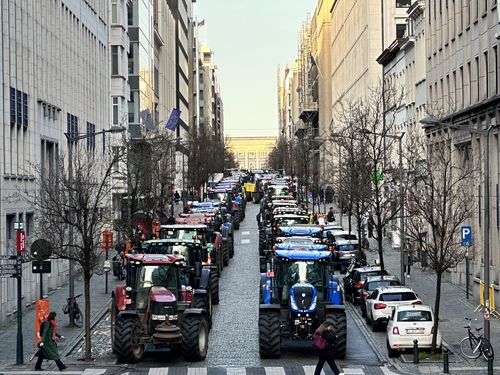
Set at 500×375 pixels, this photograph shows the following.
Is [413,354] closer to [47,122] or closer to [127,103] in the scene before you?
[47,122]

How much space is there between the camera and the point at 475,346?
104ft

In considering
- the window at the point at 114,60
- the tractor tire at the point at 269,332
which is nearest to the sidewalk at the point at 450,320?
the tractor tire at the point at 269,332

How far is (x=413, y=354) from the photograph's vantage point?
30828 millimetres

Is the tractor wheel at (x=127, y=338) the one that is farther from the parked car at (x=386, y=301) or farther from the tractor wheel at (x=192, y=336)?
the parked car at (x=386, y=301)

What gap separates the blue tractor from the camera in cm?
2991

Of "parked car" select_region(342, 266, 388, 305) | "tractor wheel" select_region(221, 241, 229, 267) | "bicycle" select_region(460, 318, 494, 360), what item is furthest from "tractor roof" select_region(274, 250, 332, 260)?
"tractor wheel" select_region(221, 241, 229, 267)

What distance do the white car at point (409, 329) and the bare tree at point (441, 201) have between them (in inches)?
15.8

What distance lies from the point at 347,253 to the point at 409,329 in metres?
24.7

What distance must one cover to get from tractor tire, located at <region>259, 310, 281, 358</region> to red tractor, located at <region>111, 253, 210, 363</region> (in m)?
1.64

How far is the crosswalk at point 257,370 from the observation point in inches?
1121

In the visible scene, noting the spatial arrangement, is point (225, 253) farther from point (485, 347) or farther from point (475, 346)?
point (485, 347)

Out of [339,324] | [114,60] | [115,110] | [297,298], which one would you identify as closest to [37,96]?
[297,298]

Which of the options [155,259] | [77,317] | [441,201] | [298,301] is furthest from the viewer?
[441,201]

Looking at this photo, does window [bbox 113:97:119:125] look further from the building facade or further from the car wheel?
the car wheel
